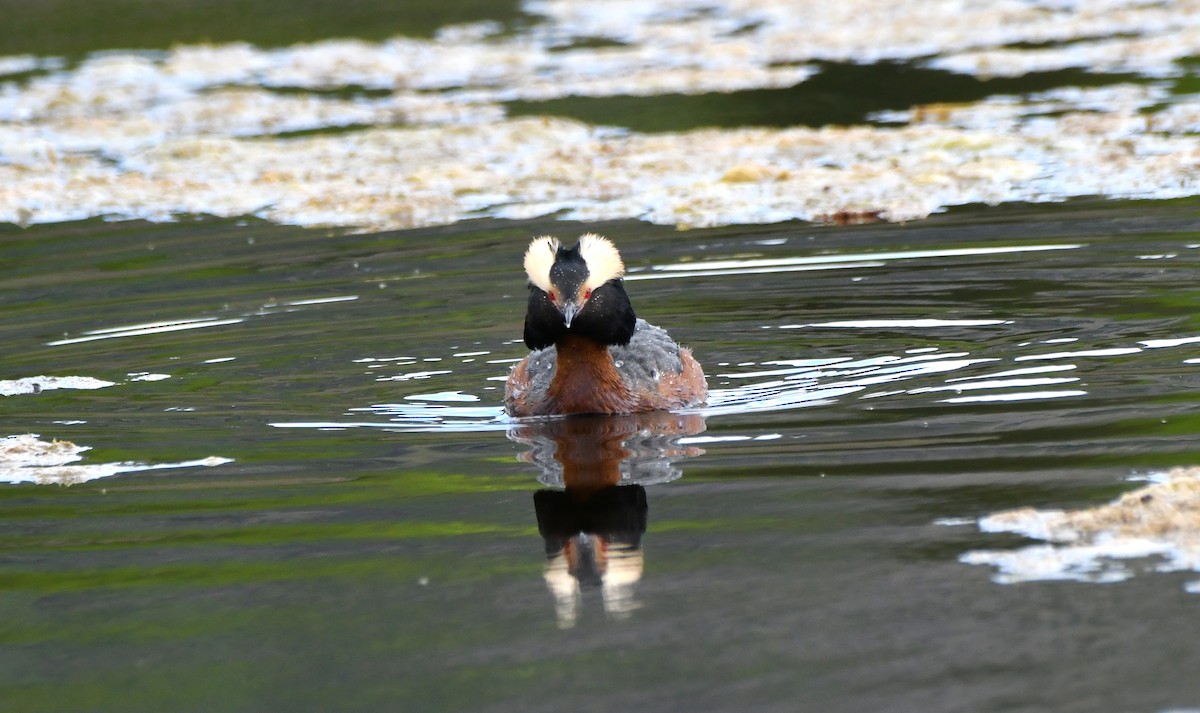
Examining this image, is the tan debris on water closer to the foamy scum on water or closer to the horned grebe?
the horned grebe

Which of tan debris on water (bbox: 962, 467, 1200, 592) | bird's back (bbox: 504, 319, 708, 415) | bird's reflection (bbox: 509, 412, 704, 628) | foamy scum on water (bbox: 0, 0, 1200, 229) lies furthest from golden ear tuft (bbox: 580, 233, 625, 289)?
foamy scum on water (bbox: 0, 0, 1200, 229)

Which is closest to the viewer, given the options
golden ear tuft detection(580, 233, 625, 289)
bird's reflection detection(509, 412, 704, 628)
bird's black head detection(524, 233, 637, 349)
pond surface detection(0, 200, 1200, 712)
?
pond surface detection(0, 200, 1200, 712)

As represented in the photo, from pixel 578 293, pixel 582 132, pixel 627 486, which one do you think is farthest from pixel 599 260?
pixel 582 132

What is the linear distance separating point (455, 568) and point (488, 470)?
1664 millimetres

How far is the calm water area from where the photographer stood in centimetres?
561

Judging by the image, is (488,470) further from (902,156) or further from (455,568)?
(902,156)

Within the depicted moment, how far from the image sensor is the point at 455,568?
6.75 meters

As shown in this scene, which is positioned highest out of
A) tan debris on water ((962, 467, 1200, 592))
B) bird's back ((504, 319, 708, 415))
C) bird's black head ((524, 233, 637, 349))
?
bird's black head ((524, 233, 637, 349))

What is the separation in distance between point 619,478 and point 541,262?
1.97 metres

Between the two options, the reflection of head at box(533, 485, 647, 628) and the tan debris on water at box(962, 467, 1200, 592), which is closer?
the tan debris on water at box(962, 467, 1200, 592)

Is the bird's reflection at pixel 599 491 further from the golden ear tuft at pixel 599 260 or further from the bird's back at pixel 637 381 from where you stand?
the golden ear tuft at pixel 599 260

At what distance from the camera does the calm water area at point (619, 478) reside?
5605 millimetres

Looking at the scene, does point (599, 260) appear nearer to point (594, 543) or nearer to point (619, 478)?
point (619, 478)

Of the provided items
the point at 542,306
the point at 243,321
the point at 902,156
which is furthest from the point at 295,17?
the point at 542,306
